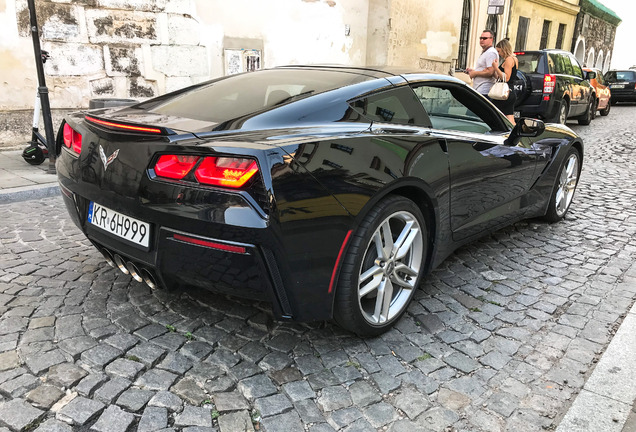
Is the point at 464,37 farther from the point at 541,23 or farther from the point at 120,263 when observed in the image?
the point at 120,263

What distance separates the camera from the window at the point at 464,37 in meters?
16.6

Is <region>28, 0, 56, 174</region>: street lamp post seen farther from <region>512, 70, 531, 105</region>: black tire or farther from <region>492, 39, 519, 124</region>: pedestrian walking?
<region>512, 70, 531, 105</region>: black tire

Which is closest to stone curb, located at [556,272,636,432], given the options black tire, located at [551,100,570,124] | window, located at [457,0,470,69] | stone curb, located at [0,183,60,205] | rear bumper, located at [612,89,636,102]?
stone curb, located at [0,183,60,205]

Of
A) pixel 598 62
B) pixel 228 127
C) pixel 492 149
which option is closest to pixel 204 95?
pixel 228 127

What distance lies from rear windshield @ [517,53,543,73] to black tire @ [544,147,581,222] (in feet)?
22.4

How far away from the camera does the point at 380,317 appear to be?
2.63m

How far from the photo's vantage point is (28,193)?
5.09m

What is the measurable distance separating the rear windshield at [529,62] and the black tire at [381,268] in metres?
9.52

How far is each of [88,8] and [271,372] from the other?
7.03 m

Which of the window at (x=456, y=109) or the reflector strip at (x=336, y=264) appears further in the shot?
the window at (x=456, y=109)

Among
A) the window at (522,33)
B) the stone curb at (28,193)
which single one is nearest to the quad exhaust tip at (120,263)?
the stone curb at (28,193)

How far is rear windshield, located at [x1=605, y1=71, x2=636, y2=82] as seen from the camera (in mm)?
21359

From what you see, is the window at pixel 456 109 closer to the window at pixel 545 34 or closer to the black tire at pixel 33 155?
the black tire at pixel 33 155

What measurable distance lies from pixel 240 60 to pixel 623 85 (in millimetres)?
18963
